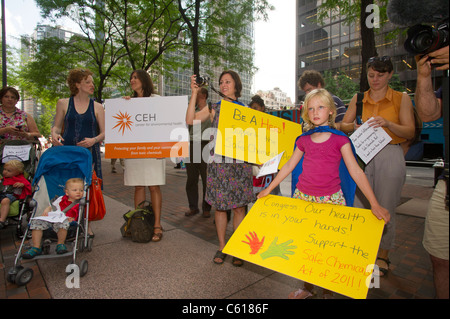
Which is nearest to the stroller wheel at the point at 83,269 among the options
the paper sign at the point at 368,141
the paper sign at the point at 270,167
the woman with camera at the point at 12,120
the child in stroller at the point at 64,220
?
the child in stroller at the point at 64,220

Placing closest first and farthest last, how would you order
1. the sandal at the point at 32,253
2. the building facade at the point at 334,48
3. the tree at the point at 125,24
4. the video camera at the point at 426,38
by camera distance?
the video camera at the point at 426,38 → the sandal at the point at 32,253 → the tree at the point at 125,24 → the building facade at the point at 334,48

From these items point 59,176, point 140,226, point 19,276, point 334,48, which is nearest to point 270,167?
point 140,226

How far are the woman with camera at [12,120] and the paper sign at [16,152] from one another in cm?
24

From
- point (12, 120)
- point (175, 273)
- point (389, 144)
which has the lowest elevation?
point (175, 273)

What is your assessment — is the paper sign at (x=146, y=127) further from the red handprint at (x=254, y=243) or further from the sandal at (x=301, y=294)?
the sandal at (x=301, y=294)

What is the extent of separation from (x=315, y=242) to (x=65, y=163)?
10.1 ft

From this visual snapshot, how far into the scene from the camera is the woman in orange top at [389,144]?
2.61 metres

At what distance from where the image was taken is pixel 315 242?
1.89 meters

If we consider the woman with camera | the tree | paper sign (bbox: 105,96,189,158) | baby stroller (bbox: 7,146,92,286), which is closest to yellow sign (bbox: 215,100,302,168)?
paper sign (bbox: 105,96,189,158)

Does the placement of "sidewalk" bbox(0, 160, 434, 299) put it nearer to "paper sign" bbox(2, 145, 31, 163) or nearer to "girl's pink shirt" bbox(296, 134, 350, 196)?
"girl's pink shirt" bbox(296, 134, 350, 196)

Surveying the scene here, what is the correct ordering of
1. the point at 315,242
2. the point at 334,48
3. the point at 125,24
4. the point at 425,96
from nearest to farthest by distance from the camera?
the point at 425,96 → the point at 315,242 → the point at 125,24 → the point at 334,48

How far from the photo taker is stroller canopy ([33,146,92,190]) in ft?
10.8

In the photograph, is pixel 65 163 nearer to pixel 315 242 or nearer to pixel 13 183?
pixel 13 183

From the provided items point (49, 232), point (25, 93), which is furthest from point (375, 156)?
point (25, 93)
